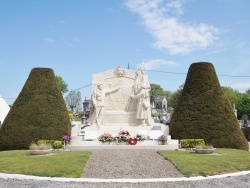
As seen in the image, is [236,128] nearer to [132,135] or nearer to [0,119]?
[132,135]

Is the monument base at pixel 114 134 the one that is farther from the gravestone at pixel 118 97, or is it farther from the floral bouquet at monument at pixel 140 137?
the gravestone at pixel 118 97

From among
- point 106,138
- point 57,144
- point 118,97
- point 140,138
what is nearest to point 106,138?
point 106,138

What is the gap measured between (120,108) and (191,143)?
6260 mm

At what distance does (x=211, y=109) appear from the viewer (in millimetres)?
18625

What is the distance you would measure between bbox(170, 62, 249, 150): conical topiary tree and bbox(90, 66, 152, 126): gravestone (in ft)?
8.43

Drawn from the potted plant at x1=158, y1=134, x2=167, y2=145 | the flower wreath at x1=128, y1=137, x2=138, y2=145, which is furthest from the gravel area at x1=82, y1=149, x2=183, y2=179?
the flower wreath at x1=128, y1=137, x2=138, y2=145

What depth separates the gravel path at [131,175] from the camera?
336 inches

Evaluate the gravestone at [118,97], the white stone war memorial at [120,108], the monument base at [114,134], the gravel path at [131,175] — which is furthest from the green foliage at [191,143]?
the gravel path at [131,175]

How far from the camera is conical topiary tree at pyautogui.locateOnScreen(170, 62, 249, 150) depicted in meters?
17.9

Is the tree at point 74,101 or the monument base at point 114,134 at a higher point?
the tree at point 74,101

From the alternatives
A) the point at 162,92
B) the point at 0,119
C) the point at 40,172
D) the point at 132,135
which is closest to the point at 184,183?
the point at 40,172

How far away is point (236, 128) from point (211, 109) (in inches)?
73.4

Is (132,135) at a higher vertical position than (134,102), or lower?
lower

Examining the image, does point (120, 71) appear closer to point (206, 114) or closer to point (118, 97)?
point (118, 97)
